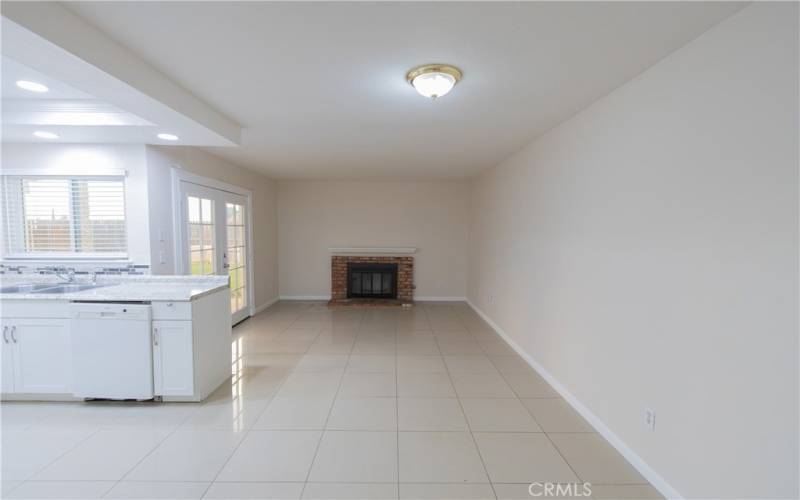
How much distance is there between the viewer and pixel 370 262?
6.63m

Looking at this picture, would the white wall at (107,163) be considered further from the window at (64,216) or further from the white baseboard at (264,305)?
the white baseboard at (264,305)

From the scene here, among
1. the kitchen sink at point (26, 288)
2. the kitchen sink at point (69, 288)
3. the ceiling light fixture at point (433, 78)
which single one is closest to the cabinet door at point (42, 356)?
the kitchen sink at point (69, 288)

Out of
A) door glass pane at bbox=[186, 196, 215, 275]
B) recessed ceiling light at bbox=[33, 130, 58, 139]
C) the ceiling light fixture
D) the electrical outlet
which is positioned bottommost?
the electrical outlet

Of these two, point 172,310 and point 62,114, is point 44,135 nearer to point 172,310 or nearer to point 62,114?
point 62,114

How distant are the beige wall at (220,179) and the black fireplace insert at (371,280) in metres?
1.51

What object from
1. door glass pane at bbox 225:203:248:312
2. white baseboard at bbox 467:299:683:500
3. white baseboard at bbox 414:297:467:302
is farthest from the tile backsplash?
white baseboard at bbox 414:297:467:302

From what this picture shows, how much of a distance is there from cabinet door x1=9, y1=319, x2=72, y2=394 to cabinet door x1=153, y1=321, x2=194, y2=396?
0.69 meters

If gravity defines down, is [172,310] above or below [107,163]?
below

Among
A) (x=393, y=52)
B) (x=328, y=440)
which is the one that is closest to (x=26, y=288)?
(x=328, y=440)

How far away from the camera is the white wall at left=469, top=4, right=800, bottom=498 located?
129 centimetres

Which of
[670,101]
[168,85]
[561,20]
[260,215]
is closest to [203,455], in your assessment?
[168,85]

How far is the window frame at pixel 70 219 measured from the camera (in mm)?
3164

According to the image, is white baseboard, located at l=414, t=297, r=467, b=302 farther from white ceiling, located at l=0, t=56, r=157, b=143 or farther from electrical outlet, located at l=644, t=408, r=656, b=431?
white ceiling, located at l=0, t=56, r=157, b=143

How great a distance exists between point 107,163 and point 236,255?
2066mm
